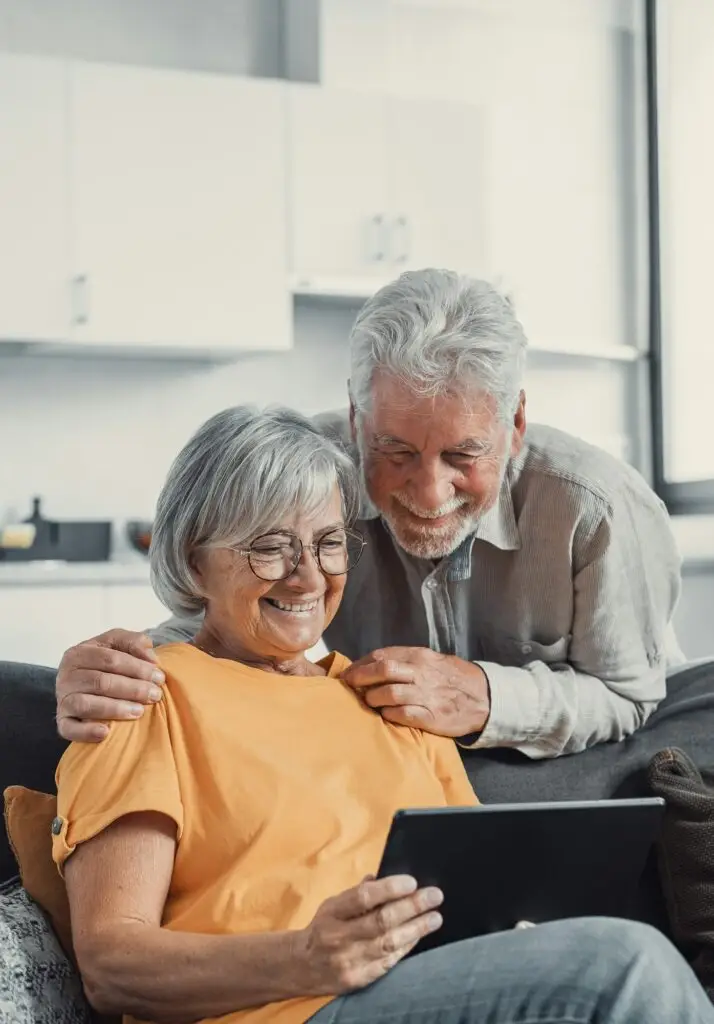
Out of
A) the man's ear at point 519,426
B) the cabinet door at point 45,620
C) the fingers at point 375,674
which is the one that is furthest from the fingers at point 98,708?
the cabinet door at point 45,620

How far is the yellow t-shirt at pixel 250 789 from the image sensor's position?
1580 millimetres

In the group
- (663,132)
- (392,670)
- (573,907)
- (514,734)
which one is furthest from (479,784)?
(663,132)

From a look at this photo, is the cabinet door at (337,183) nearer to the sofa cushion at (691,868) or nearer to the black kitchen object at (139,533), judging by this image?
the black kitchen object at (139,533)

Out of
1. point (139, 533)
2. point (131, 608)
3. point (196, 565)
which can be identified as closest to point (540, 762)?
point (196, 565)

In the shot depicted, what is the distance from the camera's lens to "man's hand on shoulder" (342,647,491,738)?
74.4 inches

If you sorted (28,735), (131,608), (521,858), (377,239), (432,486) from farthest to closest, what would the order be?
(377,239) → (131,608) → (432,486) → (28,735) → (521,858)

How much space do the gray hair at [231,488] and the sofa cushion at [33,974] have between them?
0.46 m

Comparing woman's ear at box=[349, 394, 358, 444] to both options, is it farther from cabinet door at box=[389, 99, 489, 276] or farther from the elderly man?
cabinet door at box=[389, 99, 489, 276]

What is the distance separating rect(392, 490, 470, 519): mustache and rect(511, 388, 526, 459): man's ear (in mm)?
155

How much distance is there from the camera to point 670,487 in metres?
5.34

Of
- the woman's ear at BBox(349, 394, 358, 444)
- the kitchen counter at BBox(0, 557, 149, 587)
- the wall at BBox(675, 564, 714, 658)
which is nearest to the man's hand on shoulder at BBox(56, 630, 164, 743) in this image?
the woman's ear at BBox(349, 394, 358, 444)

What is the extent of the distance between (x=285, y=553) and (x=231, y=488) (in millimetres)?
116

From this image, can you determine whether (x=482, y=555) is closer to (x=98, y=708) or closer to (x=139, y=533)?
(x=98, y=708)

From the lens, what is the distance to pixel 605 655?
7.25 feet
